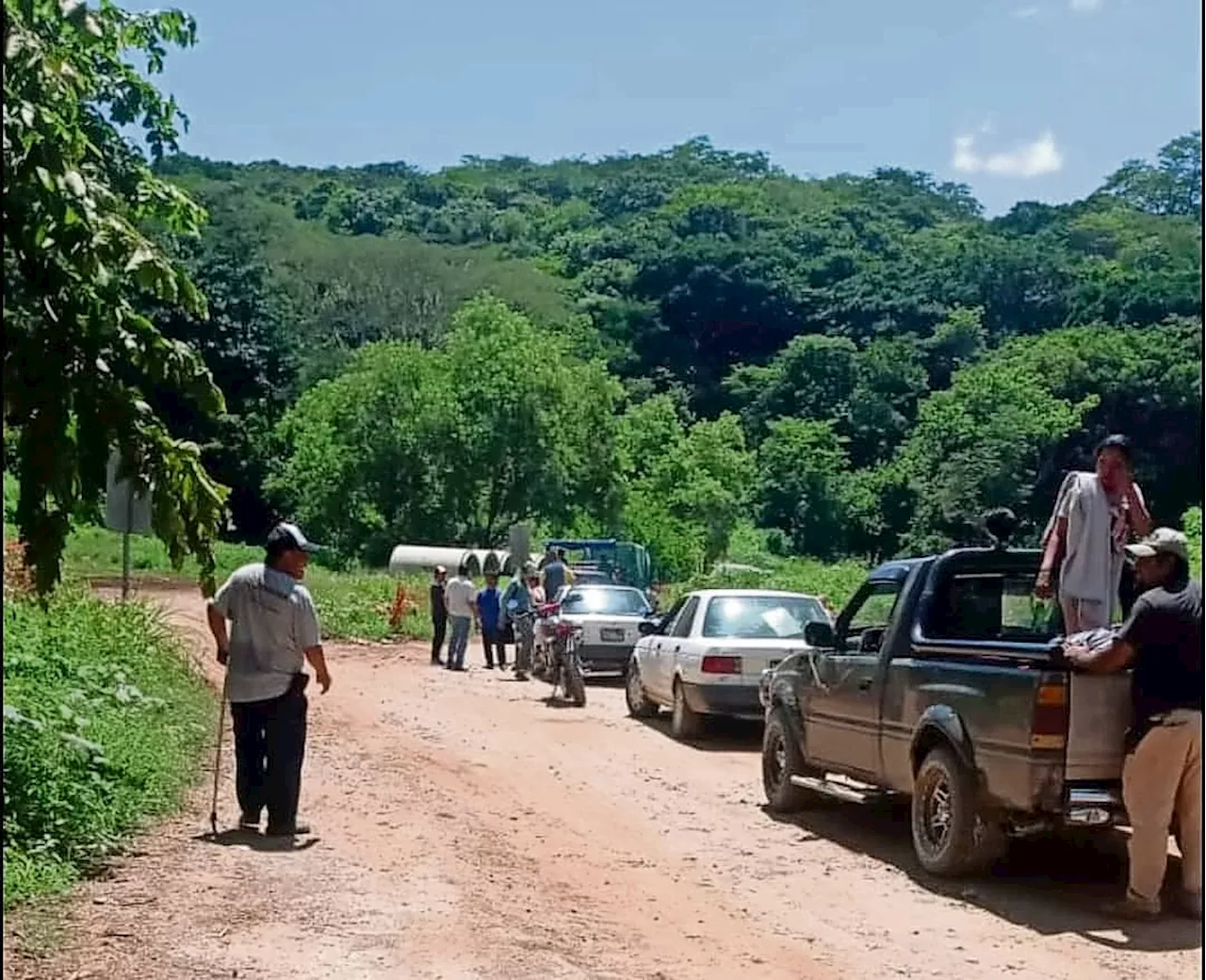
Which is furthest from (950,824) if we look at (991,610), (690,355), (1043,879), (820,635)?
(690,355)

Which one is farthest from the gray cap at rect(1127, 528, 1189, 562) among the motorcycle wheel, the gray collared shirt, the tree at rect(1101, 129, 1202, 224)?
the tree at rect(1101, 129, 1202, 224)

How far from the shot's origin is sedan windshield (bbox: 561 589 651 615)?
22953 mm

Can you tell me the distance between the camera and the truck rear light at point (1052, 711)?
8023mm

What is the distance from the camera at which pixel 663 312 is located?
91.4 meters

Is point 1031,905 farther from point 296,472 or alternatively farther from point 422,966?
point 296,472

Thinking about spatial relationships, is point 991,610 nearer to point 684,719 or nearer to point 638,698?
point 684,719

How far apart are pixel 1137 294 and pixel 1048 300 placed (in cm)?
1369

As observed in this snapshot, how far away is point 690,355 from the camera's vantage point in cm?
9012

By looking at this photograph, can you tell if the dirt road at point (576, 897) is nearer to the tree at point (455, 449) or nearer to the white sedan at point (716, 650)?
the white sedan at point (716, 650)

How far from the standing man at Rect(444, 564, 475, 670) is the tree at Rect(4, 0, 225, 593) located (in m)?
20.9

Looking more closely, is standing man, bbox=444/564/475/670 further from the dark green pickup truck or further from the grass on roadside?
the dark green pickup truck

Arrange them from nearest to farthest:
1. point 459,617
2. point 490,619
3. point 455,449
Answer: point 459,617 < point 490,619 < point 455,449

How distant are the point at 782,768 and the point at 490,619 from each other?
14.8 m

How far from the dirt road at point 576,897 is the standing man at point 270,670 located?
0.32 metres
